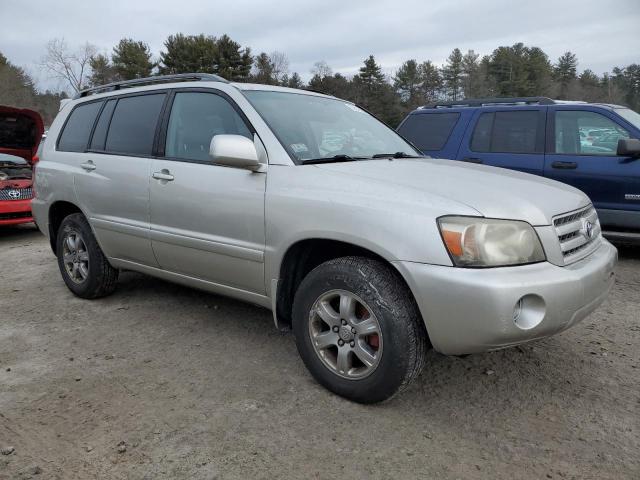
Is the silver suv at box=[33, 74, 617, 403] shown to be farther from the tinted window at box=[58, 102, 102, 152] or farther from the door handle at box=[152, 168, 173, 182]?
the tinted window at box=[58, 102, 102, 152]

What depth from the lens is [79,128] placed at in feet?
14.7

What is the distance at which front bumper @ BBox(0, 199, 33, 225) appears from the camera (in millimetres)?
7469

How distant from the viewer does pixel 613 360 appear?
3.17 meters

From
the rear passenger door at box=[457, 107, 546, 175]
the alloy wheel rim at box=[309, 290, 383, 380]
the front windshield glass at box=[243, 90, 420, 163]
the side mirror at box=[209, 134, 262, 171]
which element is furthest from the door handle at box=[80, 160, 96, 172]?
the rear passenger door at box=[457, 107, 546, 175]

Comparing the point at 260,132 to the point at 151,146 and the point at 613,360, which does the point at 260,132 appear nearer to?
the point at 151,146

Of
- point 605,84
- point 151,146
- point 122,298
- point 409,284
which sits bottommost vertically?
point 122,298

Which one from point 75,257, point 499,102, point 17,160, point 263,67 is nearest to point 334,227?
point 75,257

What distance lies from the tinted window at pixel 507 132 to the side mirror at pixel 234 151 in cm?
409

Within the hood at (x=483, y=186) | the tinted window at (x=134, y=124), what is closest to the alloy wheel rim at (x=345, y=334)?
the hood at (x=483, y=186)

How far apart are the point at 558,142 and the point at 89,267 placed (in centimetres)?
510

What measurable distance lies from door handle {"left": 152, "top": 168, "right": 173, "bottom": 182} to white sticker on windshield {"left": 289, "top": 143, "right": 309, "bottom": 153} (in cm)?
94

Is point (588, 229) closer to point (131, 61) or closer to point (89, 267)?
point (89, 267)

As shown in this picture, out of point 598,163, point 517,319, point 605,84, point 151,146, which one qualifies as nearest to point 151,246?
point 151,146

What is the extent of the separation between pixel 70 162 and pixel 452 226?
3461 millimetres
